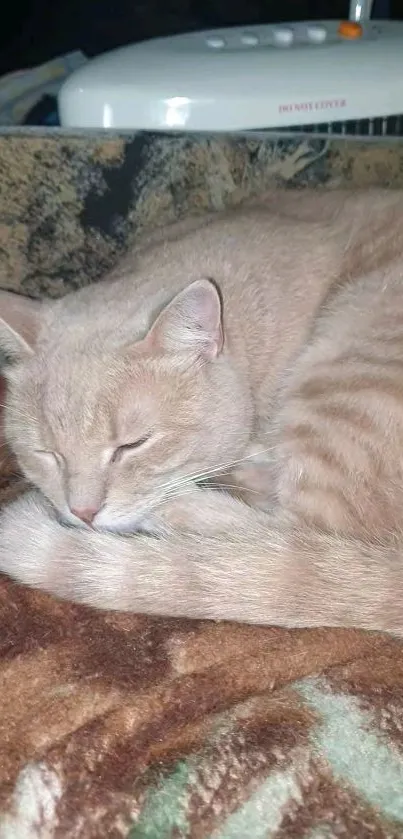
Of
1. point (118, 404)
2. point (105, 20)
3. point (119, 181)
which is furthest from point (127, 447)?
point (105, 20)

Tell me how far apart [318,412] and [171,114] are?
2.60 feet

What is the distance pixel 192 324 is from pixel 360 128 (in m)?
0.87

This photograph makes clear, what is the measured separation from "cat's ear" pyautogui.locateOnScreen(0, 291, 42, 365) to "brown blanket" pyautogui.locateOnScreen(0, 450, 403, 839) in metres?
0.40

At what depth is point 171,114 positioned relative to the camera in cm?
177

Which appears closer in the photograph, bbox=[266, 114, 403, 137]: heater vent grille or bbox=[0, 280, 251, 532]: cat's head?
bbox=[0, 280, 251, 532]: cat's head

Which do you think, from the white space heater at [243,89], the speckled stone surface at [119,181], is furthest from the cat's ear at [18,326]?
the white space heater at [243,89]

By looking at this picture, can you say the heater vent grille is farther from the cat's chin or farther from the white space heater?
the cat's chin

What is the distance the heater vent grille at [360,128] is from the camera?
185cm

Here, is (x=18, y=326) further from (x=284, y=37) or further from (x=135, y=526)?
(x=284, y=37)

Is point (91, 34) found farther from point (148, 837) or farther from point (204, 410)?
point (148, 837)

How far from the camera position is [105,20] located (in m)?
2.37

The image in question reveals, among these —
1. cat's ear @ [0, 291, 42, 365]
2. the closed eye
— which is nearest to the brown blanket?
the closed eye

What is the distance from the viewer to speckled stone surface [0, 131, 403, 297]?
1722 millimetres

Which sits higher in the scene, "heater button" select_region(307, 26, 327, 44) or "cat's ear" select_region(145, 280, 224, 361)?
→ "heater button" select_region(307, 26, 327, 44)
